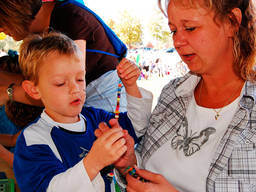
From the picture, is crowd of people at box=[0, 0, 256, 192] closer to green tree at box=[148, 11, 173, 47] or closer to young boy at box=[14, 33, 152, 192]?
young boy at box=[14, 33, 152, 192]

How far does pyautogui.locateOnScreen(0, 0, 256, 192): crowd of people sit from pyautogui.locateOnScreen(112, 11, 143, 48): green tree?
14.2 m

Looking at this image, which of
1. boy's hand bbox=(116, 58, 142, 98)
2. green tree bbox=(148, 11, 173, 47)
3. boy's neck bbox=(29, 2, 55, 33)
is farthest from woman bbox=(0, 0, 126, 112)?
green tree bbox=(148, 11, 173, 47)

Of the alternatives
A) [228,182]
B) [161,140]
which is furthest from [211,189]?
[161,140]

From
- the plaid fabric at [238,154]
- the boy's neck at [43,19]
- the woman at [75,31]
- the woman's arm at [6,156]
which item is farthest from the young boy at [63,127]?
the woman's arm at [6,156]

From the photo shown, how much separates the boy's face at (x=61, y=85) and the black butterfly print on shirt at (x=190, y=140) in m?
0.47

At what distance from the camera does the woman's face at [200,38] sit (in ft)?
3.71

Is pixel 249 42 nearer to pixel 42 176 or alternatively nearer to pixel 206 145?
pixel 206 145

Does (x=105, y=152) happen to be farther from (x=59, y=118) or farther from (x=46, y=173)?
(x=59, y=118)

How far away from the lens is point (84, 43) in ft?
4.63

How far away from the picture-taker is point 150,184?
1.07m

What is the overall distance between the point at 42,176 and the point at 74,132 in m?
0.27

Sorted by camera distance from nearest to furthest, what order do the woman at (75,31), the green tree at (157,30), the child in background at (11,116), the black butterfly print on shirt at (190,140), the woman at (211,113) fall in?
the woman at (211,113)
the black butterfly print on shirt at (190,140)
the woman at (75,31)
the child in background at (11,116)
the green tree at (157,30)

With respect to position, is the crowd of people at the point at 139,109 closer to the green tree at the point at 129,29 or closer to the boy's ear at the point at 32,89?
the boy's ear at the point at 32,89

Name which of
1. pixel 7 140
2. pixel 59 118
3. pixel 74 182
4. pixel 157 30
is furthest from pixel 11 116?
pixel 157 30
